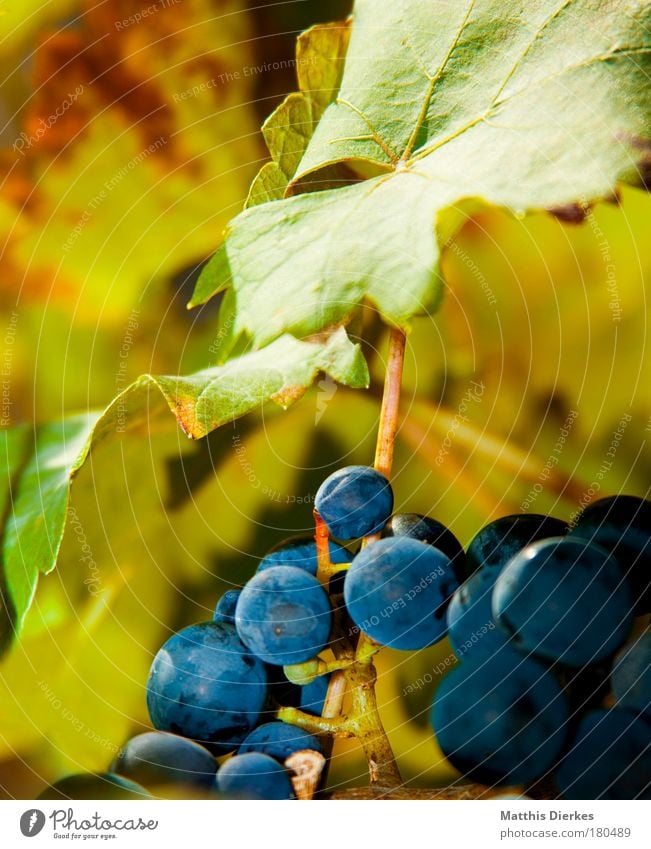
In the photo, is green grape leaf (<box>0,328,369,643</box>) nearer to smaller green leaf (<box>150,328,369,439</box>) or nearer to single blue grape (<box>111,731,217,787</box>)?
smaller green leaf (<box>150,328,369,439</box>)

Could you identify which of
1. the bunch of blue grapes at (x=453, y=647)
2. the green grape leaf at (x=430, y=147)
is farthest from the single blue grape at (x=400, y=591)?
Answer: the green grape leaf at (x=430, y=147)

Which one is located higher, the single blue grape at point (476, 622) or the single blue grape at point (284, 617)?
the single blue grape at point (284, 617)

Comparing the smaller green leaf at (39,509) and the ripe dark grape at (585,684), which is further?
the smaller green leaf at (39,509)

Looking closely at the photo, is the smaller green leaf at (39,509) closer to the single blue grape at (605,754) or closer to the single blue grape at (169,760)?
the single blue grape at (169,760)

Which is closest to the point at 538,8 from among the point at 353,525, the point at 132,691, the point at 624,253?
the point at 624,253

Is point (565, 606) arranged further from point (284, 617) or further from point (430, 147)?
point (430, 147)


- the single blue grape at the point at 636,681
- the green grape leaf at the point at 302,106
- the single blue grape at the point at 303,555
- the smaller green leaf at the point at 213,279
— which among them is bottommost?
the single blue grape at the point at 636,681

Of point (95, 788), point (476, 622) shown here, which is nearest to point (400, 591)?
point (476, 622)
